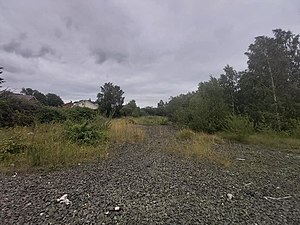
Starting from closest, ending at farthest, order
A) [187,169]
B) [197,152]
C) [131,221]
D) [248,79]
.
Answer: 1. [131,221]
2. [187,169]
3. [197,152]
4. [248,79]

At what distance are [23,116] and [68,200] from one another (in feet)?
39.2

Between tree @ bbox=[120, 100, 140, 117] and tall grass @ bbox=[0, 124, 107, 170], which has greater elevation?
tree @ bbox=[120, 100, 140, 117]

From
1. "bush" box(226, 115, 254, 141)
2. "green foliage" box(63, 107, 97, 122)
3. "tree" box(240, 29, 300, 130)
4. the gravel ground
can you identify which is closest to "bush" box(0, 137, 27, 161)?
the gravel ground

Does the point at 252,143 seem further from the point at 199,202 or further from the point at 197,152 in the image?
the point at 199,202

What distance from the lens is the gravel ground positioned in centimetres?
305

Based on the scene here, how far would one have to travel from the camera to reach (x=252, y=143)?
13195mm

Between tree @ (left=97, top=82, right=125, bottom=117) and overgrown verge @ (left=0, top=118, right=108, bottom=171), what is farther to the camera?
tree @ (left=97, top=82, right=125, bottom=117)

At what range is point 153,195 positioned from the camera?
12.9ft

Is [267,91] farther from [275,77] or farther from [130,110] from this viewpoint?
[130,110]

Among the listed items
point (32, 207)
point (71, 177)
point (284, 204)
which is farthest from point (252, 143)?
point (32, 207)

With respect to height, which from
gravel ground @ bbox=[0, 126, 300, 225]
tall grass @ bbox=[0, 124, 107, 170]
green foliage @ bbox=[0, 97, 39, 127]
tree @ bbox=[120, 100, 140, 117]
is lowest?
gravel ground @ bbox=[0, 126, 300, 225]

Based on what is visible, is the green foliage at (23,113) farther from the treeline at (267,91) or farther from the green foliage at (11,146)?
the treeline at (267,91)

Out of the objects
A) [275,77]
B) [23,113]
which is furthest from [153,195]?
[275,77]

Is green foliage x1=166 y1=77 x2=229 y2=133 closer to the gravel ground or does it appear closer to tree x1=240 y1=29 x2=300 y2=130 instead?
tree x1=240 y1=29 x2=300 y2=130
